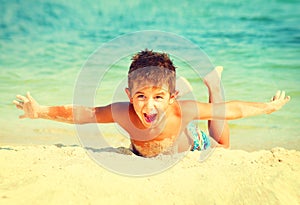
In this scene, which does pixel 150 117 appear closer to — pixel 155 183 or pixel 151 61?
pixel 151 61

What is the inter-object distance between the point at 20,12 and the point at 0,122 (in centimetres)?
776

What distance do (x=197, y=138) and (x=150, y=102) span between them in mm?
848

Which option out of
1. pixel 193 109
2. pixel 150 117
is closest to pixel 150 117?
pixel 150 117

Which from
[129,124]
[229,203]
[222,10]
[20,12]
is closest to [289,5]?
[222,10]

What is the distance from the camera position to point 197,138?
12.9 ft

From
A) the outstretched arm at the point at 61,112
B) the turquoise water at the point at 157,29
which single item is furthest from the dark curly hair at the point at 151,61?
the turquoise water at the point at 157,29

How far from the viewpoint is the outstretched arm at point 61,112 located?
3319 millimetres

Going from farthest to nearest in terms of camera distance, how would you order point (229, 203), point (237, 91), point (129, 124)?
point (237, 91) → point (129, 124) → point (229, 203)

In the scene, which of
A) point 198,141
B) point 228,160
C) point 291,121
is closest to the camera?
point 228,160

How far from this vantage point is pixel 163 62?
3.41 metres

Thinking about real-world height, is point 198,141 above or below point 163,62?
below

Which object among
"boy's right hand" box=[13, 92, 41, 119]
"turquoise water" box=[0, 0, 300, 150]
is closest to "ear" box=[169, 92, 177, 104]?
"boy's right hand" box=[13, 92, 41, 119]

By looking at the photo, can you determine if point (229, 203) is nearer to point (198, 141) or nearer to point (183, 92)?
point (198, 141)

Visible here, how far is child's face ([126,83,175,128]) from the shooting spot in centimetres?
325
